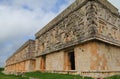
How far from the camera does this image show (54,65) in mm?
12938

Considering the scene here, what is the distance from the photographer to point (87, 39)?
9180 mm

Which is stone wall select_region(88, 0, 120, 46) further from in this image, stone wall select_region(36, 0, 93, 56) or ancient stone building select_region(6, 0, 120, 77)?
stone wall select_region(36, 0, 93, 56)

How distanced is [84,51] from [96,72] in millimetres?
1707


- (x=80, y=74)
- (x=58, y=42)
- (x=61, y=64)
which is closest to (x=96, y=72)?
(x=80, y=74)

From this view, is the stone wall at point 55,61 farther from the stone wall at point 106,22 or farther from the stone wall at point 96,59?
the stone wall at point 106,22

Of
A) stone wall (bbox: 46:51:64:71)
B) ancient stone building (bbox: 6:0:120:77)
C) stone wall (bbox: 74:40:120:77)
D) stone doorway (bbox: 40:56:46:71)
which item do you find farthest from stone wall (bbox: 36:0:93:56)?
stone doorway (bbox: 40:56:46:71)

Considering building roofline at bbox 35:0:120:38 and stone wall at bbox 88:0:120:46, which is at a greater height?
building roofline at bbox 35:0:120:38

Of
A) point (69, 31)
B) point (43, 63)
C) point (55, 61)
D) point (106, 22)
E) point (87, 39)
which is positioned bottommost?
point (43, 63)

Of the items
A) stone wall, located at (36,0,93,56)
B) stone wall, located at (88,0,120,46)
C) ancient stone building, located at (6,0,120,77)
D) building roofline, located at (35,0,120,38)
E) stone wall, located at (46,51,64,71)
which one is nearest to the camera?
ancient stone building, located at (6,0,120,77)

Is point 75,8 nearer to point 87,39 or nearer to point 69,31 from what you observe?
point 69,31

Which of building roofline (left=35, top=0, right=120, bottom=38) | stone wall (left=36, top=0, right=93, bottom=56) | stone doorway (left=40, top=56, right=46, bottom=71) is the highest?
building roofline (left=35, top=0, right=120, bottom=38)

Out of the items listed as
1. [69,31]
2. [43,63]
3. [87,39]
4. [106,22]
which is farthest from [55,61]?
[106,22]

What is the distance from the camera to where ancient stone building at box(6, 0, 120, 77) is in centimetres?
911

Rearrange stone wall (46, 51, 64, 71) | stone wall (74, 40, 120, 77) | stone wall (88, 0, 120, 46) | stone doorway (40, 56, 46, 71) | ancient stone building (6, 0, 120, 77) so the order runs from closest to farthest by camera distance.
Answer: stone wall (74, 40, 120, 77) < ancient stone building (6, 0, 120, 77) < stone wall (88, 0, 120, 46) < stone wall (46, 51, 64, 71) < stone doorway (40, 56, 46, 71)
